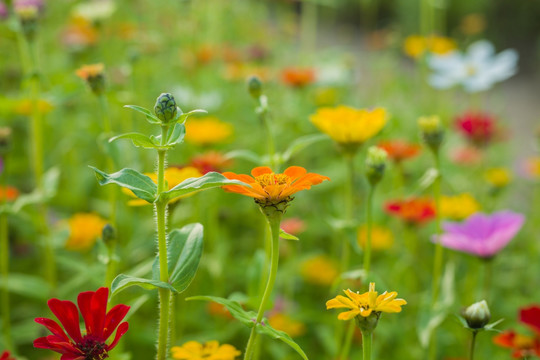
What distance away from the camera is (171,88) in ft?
7.24

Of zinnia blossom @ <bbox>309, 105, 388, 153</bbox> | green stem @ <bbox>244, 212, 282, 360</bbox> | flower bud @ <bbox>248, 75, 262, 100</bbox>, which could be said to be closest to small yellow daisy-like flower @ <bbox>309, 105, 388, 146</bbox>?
zinnia blossom @ <bbox>309, 105, 388, 153</bbox>

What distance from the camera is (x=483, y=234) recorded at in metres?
1.08

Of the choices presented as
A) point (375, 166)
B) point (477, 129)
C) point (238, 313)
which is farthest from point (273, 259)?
point (477, 129)

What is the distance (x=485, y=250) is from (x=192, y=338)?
616 millimetres

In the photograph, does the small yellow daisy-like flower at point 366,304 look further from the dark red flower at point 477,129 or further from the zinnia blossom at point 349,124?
the dark red flower at point 477,129

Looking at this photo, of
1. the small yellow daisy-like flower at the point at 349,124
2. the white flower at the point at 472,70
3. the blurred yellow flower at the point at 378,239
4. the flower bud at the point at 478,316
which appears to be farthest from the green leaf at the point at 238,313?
the white flower at the point at 472,70

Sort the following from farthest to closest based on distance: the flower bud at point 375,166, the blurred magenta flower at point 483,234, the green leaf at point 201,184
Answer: the blurred magenta flower at point 483,234
the flower bud at point 375,166
the green leaf at point 201,184

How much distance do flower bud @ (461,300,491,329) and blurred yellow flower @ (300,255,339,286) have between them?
0.71 metres

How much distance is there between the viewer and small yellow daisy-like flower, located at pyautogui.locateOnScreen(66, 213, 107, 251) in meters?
1.30

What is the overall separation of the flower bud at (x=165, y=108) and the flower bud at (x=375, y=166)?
15.1 inches

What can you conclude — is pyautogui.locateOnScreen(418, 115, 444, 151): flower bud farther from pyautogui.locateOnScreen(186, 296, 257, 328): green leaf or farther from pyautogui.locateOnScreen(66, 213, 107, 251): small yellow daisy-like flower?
pyautogui.locateOnScreen(66, 213, 107, 251): small yellow daisy-like flower

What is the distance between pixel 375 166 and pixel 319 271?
632 mm

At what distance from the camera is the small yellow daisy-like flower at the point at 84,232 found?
1297 mm

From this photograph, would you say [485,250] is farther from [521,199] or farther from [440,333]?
[521,199]
